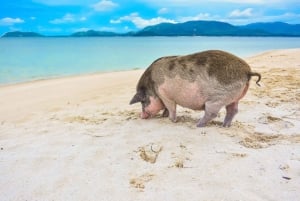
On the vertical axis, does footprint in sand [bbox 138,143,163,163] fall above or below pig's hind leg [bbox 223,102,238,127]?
below

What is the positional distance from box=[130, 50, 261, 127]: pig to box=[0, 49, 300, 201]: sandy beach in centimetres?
37

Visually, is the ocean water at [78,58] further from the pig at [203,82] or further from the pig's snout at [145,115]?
the pig at [203,82]

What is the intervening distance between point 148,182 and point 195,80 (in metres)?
2.25

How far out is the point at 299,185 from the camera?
3779 millimetres

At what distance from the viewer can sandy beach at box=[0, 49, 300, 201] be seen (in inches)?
148

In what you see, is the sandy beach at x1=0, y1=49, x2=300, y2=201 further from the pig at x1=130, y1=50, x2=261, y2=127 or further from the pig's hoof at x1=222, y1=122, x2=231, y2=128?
the pig at x1=130, y1=50, x2=261, y2=127

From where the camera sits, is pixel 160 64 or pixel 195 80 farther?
pixel 160 64

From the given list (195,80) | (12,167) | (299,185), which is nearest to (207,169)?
(299,185)

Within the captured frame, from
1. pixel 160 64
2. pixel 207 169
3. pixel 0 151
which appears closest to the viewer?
pixel 207 169

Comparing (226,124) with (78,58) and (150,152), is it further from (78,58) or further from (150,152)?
(78,58)

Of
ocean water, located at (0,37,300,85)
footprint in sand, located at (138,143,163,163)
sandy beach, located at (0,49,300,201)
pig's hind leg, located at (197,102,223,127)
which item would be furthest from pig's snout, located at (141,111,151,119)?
ocean water, located at (0,37,300,85)

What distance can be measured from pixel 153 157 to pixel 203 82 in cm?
166

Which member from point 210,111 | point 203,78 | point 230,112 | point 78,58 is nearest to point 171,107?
point 210,111

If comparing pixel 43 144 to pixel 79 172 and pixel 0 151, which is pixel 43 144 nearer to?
pixel 0 151
